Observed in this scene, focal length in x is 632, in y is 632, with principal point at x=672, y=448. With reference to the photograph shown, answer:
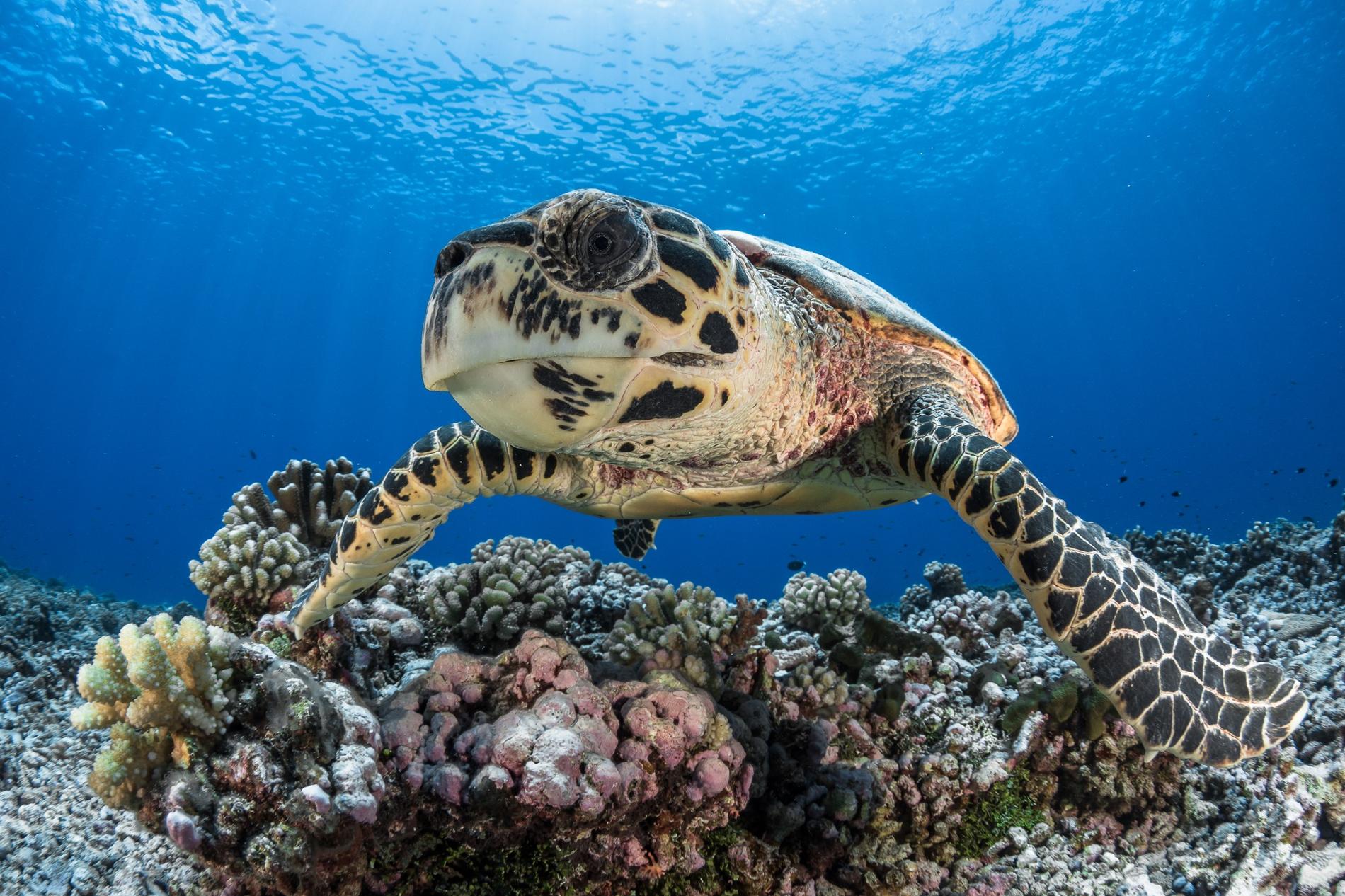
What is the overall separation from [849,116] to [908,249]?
18.7 m

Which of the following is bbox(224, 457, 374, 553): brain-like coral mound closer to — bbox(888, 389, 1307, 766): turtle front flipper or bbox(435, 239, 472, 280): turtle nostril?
bbox(435, 239, 472, 280): turtle nostril

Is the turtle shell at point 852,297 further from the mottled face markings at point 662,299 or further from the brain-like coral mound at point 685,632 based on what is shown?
the brain-like coral mound at point 685,632

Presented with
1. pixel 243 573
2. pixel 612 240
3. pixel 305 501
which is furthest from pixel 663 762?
pixel 305 501

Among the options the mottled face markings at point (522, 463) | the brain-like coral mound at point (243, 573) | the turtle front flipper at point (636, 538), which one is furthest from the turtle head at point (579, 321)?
the turtle front flipper at point (636, 538)

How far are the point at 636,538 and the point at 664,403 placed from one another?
360cm

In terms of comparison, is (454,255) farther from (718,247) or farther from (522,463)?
(522,463)

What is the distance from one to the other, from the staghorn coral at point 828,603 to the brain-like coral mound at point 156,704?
3465mm

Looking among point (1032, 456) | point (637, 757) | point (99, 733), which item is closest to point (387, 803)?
point (637, 757)

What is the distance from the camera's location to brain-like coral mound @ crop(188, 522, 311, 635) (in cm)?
328

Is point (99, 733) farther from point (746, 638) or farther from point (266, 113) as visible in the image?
point (266, 113)

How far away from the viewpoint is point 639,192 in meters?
30.7

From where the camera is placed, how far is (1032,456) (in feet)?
246

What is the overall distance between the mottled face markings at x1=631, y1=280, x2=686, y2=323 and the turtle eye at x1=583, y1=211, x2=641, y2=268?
106mm

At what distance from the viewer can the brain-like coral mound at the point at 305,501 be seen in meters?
3.79
